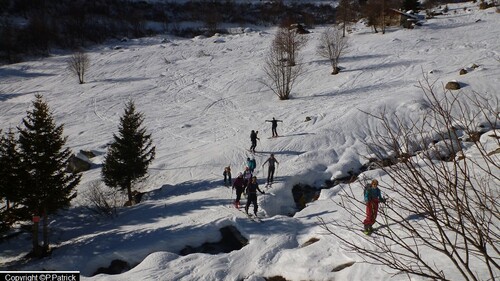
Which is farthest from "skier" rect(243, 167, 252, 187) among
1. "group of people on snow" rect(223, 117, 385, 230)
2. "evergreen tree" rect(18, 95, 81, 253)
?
"evergreen tree" rect(18, 95, 81, 253)

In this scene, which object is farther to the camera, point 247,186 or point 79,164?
point 79,164

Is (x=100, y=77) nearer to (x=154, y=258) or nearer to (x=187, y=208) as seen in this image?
(x=187, y=208)

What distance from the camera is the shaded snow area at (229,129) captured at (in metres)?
9.86

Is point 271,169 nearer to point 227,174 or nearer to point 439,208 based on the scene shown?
point 227,174

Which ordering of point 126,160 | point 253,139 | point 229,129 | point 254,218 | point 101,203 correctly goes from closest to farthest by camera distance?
point 254,218
point 101,203
point 126,160
point 253,139
point 229,129

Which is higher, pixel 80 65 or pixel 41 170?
pixel 80 65

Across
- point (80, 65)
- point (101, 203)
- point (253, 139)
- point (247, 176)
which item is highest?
point (80, 65)

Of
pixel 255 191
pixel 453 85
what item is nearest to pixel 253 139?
pixel 255 191

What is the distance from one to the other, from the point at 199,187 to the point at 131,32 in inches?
2440

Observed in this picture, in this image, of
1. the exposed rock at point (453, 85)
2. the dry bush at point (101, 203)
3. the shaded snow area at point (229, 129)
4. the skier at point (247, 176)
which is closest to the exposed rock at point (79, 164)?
the shaded snow area at point (229, 129)

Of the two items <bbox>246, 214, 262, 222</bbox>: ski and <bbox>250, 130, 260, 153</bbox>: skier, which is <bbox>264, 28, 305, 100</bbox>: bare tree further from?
<bbox>246, 214, 262, 222</bbox>: ski

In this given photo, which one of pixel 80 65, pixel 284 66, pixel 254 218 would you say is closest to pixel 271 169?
pixel 254 218

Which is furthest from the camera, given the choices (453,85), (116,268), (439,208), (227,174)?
(453,85)

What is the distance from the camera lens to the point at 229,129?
25516mm
